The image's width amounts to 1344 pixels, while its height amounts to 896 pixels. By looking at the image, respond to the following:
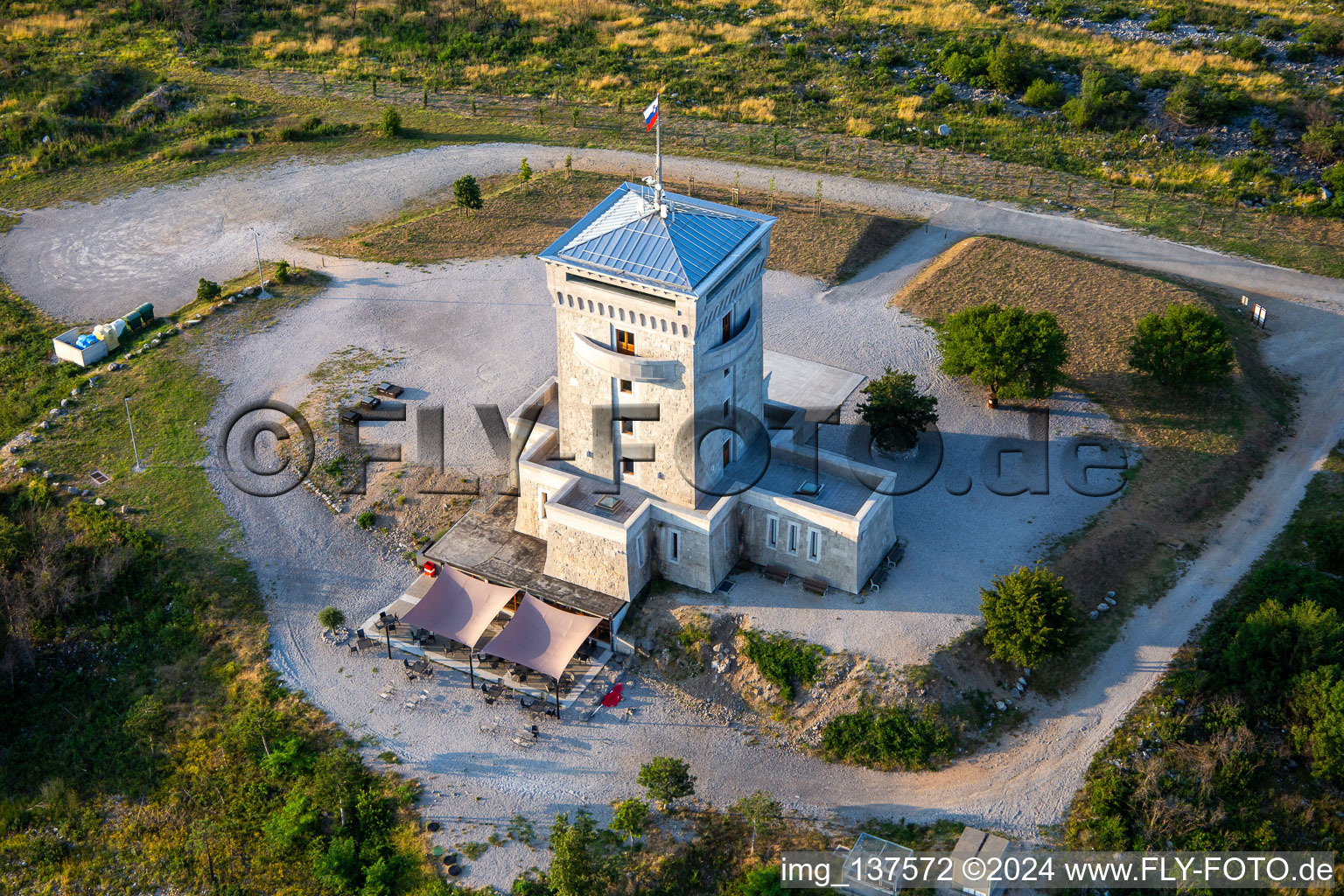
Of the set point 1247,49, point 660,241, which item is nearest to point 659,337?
point 660,241

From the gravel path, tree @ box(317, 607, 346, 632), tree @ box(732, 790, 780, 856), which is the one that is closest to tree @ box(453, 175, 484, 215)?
the gravel path

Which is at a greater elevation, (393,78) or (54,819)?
(393,78)

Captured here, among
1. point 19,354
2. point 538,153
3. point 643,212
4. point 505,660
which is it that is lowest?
point 505,660

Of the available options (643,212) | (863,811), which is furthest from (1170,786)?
(643,212)

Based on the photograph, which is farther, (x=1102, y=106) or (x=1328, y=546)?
(x=1102, y=106)

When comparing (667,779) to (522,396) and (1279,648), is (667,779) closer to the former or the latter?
(1279,648)

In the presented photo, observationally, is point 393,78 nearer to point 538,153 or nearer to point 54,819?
point 538,153

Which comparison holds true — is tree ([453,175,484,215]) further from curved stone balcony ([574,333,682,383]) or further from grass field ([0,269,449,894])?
curved stone balcony ([574,333,682,383])

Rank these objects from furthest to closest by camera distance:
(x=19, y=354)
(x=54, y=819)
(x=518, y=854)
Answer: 1. (x=19, y=354)
2. (x=54, y=819)
3. (x=518, y=854)
